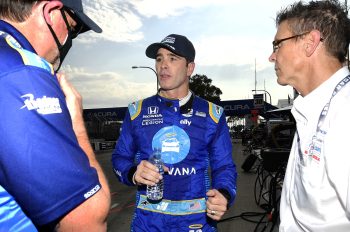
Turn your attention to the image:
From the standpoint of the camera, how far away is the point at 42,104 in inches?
44.5

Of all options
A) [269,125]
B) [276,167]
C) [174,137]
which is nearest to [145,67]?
[269,125]

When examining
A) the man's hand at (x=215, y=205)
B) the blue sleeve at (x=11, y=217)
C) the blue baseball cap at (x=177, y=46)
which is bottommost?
the man's hand at (x=215, y=205)

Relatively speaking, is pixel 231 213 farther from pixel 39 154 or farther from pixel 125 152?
pixel 39 154

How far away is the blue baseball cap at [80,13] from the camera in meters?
1.60

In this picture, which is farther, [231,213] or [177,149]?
[231,213]

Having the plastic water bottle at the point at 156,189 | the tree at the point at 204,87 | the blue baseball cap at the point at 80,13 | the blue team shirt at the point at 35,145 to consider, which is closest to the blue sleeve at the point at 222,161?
the plastic water bottle at the point at 156,189

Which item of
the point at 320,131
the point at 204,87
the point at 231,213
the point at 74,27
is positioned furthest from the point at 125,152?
the point at 204,87

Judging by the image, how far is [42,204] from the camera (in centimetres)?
111

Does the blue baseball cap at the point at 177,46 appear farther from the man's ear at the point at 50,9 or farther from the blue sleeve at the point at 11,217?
the blue sleeve at the point at 11,217

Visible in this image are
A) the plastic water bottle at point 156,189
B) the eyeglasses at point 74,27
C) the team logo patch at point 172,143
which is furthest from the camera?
the team logo patch at point 172,143

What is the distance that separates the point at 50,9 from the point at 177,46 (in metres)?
1.74

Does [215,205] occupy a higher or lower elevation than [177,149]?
lower

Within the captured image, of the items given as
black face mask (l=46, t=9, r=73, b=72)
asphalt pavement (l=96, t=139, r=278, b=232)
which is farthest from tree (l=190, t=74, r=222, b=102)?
black face mask (l=46, t=9, r=73, b=72)

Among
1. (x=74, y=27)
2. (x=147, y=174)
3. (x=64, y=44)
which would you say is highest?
(x=74, y=27)
